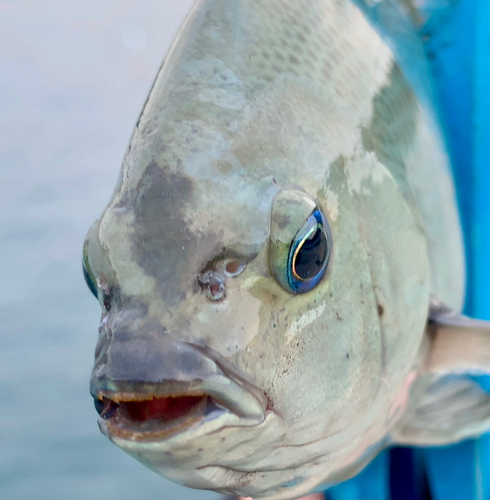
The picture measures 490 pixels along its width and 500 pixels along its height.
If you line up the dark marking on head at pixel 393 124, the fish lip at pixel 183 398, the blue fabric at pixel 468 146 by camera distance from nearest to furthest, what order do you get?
the fish lip at pixel 183 398, the dark marking on head at pixel 393 124, the blue fabric at pixel 468 146

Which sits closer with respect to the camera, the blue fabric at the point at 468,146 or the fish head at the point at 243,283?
the fish head at the point at 243,283

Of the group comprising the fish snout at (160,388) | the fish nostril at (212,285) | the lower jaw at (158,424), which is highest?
the fish nostril at (212,285)

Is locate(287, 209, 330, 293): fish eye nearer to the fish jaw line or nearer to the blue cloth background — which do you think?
the fish jaw line

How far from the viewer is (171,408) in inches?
21.6

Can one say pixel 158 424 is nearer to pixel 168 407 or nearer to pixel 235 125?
pixel 168 407

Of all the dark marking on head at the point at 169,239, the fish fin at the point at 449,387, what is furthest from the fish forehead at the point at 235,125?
the fish fin at the point at 449,387

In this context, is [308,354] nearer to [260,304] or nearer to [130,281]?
[260,304]

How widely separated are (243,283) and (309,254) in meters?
0.08

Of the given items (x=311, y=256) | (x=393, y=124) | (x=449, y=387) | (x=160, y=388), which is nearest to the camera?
(x=160, y=388)

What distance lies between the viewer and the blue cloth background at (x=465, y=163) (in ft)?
3.35

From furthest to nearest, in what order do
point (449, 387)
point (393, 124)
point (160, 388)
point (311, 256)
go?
point (449, 387)
point (393, 124)
point (311, 256)
point (160, 388)

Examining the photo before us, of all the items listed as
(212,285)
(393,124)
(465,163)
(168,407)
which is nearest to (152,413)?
(168,407)

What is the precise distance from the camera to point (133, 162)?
2.05 feet

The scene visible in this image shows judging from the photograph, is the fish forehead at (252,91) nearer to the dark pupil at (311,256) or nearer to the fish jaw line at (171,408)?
the dark pupil at (311,256)
